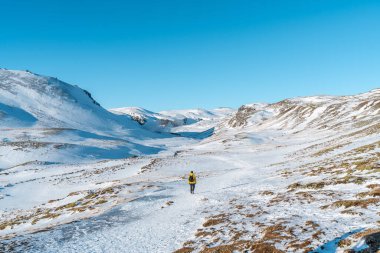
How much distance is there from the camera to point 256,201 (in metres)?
26.9

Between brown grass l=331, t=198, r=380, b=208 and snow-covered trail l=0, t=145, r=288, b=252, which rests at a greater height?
brown grass l=331, t=198, r=380, b=208

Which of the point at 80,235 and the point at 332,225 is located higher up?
the point at 332,225

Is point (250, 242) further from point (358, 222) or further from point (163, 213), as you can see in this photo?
point (163, 213)

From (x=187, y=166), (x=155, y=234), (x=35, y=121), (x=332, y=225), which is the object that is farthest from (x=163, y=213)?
(x=35, y=121)

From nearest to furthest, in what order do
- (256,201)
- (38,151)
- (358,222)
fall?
(358,222) → (256,201) → (38,151)

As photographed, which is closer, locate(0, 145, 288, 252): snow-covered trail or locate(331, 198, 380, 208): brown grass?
locate(331, 198, 380, 208): brown grass

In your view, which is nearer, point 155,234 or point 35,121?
point 155,234

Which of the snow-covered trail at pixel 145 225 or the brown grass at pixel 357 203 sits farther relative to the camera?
the snow-covered trail at pixel 145 225

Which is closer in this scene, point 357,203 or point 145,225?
point 357,203

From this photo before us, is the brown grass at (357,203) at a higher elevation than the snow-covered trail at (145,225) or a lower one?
higher

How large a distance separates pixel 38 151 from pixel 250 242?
11105cm

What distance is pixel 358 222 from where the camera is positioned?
16109 mm

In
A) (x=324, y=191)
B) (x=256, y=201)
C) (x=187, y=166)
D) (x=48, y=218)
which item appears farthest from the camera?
(x=187, y=166)

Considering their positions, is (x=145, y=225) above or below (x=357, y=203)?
below
